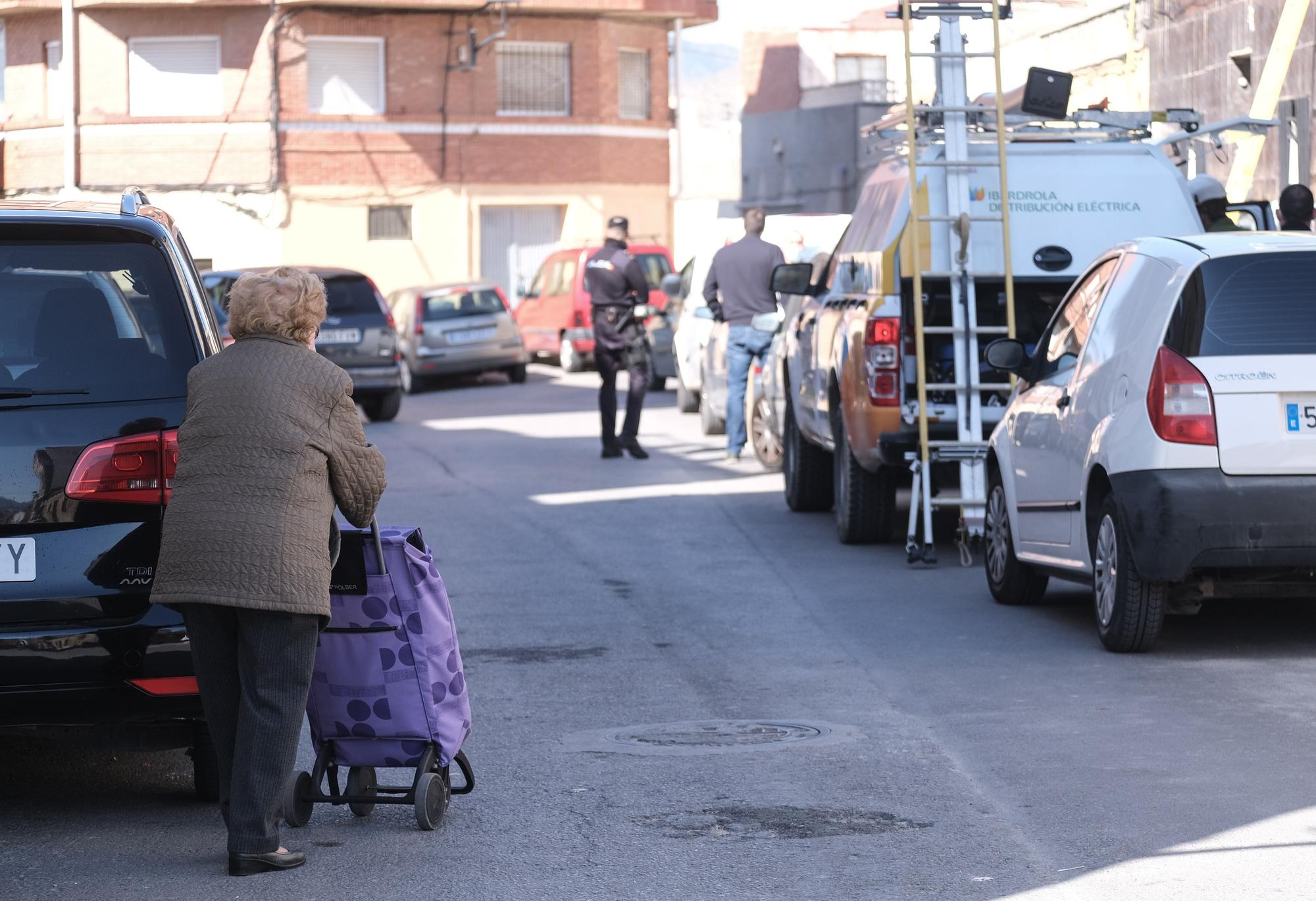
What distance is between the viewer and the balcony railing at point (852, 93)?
168ft

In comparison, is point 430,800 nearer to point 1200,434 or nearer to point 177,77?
point 1200,434

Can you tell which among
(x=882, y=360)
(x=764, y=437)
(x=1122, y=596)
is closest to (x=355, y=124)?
(x=764, y=437)

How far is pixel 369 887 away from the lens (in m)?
5.21

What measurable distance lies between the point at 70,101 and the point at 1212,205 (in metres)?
31.0

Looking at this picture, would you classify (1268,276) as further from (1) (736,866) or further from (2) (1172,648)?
(1) (736,866)

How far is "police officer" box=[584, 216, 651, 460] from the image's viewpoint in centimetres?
1745

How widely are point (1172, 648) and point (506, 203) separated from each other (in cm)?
3523

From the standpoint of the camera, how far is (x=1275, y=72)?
18.7m

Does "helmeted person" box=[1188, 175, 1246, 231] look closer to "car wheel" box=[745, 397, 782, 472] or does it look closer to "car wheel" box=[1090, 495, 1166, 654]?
"car wheel" box=[745, 397, 782, 472]

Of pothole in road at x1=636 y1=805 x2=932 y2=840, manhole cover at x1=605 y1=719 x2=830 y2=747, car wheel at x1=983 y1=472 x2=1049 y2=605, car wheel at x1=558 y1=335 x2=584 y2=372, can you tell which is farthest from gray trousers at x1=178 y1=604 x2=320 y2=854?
car wheel at x1=558 y1=335 x2=584 y2=372


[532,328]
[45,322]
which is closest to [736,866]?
[45,322]

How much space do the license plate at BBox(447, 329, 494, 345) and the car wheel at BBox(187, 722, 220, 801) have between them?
75.0ft

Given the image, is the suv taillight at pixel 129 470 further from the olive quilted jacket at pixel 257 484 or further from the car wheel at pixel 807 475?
the car wheel at pixel 807 475

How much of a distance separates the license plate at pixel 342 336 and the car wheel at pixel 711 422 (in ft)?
17.0
